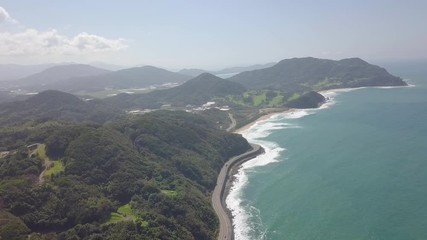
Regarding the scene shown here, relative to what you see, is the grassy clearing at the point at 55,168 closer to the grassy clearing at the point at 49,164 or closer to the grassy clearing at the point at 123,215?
the grassy clearing at the point at 49,164

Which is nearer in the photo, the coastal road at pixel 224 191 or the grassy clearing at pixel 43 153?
the coastal road at pixel 224 191

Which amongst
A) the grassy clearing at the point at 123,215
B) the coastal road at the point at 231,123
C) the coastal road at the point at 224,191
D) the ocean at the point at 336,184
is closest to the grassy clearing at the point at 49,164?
the grassy clearing at the point at 123,215

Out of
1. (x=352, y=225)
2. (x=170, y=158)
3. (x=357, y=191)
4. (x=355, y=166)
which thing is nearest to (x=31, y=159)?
(x=170, y=158)

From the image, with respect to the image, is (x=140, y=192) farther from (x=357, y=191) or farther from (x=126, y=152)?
(x=357, y=191)

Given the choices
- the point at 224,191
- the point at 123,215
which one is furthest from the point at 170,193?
the point at 224,191

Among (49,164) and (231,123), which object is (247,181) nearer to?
(49,164)
